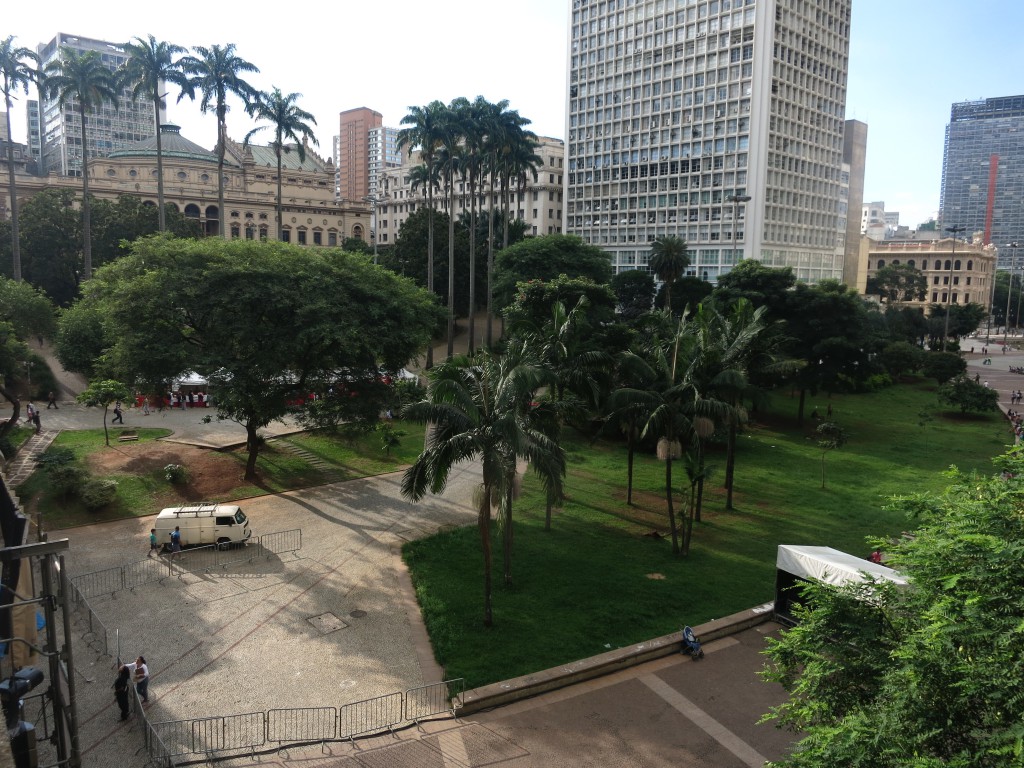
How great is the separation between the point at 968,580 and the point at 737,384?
53.6 ft

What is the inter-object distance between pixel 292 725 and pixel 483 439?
7512 millimetres

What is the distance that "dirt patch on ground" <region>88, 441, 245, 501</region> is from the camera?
3111 centimetres

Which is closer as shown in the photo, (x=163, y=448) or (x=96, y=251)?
(x=163, y=448)

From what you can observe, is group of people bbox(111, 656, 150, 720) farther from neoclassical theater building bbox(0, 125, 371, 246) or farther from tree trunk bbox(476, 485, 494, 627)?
neoclassical theater building bbox(0, 125, 371, 246)

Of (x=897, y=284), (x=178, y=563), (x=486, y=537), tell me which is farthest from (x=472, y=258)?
(x=897, y=284)

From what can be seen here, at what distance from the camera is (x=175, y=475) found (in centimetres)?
3119

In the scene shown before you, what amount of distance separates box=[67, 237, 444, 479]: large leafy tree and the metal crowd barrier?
15369 mm

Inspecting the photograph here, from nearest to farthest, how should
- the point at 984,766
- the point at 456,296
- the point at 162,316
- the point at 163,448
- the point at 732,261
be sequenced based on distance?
the point at 984,766, the point at 162,316, the point at 163,448, the point at 456,296, the point at 732,261

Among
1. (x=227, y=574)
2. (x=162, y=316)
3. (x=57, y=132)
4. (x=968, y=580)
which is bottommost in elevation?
(x=227, y=574)

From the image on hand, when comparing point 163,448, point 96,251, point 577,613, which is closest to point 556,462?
point 577,613

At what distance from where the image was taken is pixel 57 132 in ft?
470

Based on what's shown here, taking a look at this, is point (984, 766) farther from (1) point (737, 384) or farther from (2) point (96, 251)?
(2) point (96, 251)

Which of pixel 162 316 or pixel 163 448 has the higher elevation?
pixel 162 316

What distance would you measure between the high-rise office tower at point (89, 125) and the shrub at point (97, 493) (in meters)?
131
